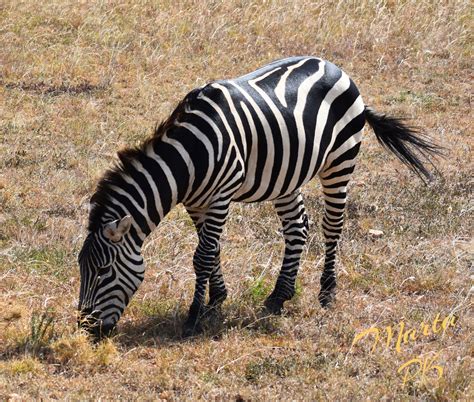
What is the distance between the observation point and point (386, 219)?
10.2 metres

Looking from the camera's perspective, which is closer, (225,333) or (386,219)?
(225,333)

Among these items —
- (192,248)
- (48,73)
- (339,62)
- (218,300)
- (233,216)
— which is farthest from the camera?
(339,62)

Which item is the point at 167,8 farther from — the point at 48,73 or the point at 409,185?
the point at 409,185

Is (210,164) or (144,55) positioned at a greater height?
(144,55)

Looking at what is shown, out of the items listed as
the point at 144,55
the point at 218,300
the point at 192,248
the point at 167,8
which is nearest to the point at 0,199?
the point at 192,248

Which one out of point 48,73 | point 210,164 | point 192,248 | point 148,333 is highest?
point 48,73

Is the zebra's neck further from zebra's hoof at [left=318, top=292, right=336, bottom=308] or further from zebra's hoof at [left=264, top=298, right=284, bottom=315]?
zebra's hoof at [left=318, top=292, right=336, bottom=308]

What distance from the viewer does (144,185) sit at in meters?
7.17

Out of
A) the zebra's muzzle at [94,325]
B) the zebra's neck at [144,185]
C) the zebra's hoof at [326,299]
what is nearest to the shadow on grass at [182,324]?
the zebra's muzzle at [94,325]

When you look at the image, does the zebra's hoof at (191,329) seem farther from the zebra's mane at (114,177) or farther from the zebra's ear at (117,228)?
the zebra's mane at (114,177)

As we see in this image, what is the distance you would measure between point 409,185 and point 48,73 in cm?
564

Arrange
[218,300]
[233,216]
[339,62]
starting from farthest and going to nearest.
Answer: [339,62]
[233,216]
[218,300]

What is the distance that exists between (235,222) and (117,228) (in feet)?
9.93

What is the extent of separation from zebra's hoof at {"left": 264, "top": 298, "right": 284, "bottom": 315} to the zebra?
14 mm
